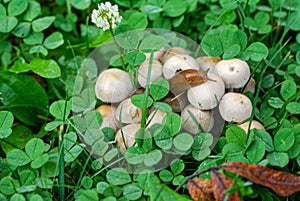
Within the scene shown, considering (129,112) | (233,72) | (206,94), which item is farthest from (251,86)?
(129,112)

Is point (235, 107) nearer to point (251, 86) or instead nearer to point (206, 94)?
point (206, 94)

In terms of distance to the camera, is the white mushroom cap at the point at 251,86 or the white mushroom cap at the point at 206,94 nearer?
the white mushroom cap at the point at 206,94

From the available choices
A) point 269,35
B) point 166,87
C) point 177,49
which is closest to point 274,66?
point 269,35

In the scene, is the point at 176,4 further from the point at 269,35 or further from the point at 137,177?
the point at 137,177

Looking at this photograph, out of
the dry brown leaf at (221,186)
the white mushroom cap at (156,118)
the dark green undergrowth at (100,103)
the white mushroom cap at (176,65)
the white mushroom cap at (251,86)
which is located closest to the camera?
the dry brown leaf at (221,186)

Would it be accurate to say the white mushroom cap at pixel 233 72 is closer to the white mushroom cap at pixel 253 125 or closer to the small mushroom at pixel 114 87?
the white mushroom cap at pixel 253 125

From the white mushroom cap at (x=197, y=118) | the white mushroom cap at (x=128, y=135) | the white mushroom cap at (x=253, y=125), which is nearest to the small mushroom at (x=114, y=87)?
the white mushroom cap at (x=128, y=135)
